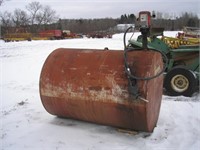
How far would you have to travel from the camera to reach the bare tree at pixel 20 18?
70812 millimetres

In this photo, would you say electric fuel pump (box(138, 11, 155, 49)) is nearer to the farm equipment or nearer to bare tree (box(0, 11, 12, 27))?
the farm equipment

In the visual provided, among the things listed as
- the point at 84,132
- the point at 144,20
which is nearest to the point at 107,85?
the point at 84,132

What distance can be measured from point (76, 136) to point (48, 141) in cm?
43

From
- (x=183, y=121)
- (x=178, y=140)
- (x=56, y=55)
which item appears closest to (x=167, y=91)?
(x=183, y=121)

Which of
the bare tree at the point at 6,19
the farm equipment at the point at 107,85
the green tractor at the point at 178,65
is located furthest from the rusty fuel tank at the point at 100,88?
the bare tree at the point at 6,19

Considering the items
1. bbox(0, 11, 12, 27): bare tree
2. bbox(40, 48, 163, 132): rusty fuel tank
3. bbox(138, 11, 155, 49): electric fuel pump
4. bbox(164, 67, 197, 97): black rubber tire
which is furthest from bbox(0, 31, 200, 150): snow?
bbox(0, 11, 12, 27): bare tree

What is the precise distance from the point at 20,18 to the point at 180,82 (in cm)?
7170

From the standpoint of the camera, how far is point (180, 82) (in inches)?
269

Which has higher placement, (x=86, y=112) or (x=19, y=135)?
(x=86, y=112)

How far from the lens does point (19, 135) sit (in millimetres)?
4285

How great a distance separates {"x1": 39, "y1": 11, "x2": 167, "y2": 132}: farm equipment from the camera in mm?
3852

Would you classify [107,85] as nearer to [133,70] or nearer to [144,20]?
[133,70]

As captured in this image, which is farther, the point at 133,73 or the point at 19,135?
the point at 19,135

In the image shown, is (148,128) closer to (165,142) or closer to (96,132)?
(165,142)
